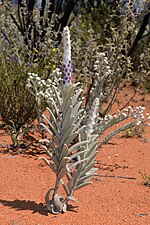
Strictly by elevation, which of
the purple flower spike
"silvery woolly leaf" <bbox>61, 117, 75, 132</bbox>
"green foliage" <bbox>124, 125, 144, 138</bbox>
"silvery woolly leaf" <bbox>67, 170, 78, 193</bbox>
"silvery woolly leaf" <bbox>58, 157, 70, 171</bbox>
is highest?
the purple flower spike

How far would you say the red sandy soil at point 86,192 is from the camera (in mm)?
2494

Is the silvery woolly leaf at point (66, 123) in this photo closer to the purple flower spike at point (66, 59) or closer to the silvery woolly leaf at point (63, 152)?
the silvery woolly leaf at point (63, 152)

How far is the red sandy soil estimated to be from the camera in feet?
8.18

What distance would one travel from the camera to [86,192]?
10.2ft

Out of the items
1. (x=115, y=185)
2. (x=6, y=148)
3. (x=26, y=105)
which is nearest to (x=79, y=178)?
(x=115, y=185)

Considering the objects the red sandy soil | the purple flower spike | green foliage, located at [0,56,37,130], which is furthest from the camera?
green foliage, located at [0,56,37,130]

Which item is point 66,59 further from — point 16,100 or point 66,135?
point 16,100

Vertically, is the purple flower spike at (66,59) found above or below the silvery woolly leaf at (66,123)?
above

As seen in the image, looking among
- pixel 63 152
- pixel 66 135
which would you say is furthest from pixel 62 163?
pixel 66 135

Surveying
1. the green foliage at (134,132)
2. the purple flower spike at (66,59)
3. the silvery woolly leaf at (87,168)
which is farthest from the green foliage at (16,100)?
the purple flower spike at (66,59)

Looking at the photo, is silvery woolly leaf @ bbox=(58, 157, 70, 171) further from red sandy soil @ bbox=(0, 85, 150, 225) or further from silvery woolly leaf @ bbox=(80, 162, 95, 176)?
red sandy soil @ bbox=(0, 85, 150, 225)

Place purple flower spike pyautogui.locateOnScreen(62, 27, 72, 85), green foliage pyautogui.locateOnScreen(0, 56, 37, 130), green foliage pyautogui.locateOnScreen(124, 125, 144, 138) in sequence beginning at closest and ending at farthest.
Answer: purple flower spike pyautogui.locateOnScreen(62, 27, 72, 85)
green foliage pyautogui.locateOnScreen(0, 56, 37, 130)
green foliage pyautogui.locateOnScreen(124, 125, 144, 138)

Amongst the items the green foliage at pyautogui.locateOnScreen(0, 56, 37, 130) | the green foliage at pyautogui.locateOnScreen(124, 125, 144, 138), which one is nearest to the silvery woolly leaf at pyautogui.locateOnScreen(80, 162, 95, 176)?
the green foliage at pyautogui.locateOnScreen(0, 56, 37, 130)

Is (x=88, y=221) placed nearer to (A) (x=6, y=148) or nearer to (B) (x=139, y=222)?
(B) (x=139, y=222)
